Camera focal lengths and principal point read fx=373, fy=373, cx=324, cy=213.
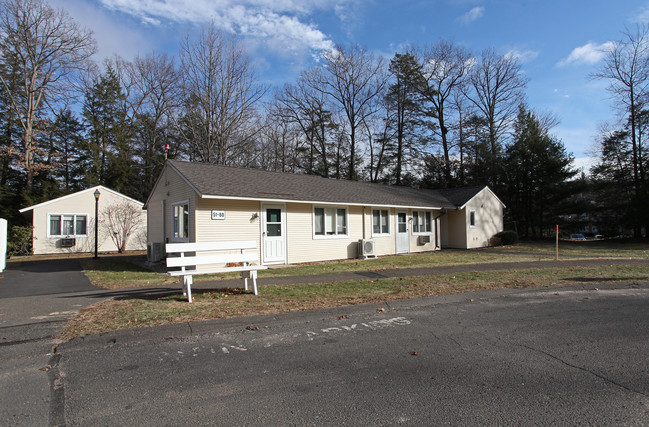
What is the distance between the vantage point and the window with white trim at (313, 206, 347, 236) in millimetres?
15996

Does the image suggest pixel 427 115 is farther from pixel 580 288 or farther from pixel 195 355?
pixel 195 355

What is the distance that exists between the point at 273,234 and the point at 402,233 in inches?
321

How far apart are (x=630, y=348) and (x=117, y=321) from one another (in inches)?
282

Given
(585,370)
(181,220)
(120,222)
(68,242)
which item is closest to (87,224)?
(68,242)

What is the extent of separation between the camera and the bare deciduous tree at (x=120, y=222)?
24.8 metres

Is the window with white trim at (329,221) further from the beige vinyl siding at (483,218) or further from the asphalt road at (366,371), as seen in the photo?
the beige vinyl siding at (483,218)

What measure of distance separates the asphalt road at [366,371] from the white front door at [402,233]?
13132 millimetres

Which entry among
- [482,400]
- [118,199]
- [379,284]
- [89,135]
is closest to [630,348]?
[482,400]

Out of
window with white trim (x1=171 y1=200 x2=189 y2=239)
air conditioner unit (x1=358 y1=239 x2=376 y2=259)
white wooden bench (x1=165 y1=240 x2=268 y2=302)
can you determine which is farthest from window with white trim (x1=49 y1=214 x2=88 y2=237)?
white wooden bench (x1=165 y1=240 x2=268 y2=302)

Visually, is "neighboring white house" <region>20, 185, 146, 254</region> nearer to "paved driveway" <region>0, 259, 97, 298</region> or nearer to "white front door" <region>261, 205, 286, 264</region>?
"paved driveway" <region>0, 259, 97, 298</region>

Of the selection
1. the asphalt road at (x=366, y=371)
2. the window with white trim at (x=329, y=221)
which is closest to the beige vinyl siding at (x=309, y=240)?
the window with white trim at (x=329, y=221)

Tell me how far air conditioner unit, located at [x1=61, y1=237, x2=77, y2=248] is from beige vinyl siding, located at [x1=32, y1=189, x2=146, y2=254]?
0.62ft

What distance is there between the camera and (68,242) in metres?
23.6

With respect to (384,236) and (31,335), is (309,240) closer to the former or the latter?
(384,236)
